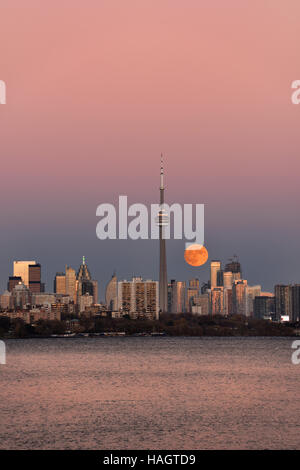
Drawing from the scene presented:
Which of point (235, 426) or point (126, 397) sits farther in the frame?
point (126, 397)

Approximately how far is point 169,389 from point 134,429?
1473 inches

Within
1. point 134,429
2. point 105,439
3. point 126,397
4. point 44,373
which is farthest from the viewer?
point 44,373
